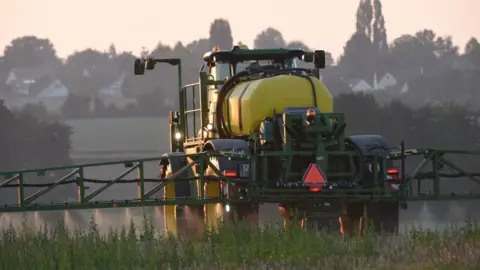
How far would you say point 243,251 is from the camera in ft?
49.7

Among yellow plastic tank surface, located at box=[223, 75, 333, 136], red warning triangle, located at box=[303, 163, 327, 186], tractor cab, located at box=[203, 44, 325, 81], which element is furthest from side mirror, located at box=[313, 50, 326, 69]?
red warning triangle, located at box=[303, 163, 327, 186]

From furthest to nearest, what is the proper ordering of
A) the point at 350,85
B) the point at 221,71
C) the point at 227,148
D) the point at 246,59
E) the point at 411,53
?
the point at 411,53, the point at 350,85, the point at 246,59, the point at 221,71, the point at 227,148

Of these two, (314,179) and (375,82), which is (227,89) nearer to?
(314,179)

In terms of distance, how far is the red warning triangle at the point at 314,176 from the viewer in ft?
61.8

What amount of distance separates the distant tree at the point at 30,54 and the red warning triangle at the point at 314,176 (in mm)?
151467

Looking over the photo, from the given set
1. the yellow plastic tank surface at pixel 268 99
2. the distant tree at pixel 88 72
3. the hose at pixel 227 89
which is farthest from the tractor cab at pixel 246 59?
the distant tree at pixel 88 72

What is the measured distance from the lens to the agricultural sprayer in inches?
744

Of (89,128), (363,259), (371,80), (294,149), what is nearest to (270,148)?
(294,149)

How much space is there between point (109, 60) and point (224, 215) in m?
158

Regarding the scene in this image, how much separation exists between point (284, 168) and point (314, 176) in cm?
67

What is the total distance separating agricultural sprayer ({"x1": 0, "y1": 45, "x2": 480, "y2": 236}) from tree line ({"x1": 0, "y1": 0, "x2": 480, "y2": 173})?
29.5 feet

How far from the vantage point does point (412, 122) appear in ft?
249

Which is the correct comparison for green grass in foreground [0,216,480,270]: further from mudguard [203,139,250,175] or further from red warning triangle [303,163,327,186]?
mudguard [203,139,250,175]

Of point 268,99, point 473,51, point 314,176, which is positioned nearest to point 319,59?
point 268,99
